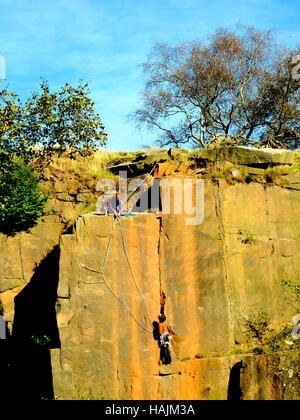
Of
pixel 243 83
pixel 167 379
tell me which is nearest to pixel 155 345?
pixel 167 379

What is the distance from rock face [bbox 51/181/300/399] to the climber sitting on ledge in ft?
1.15

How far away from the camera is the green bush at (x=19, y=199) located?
45.8ft

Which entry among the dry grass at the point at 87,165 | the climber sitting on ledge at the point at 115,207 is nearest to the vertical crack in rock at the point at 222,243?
the climber sitting on ledge at the point at 115,207

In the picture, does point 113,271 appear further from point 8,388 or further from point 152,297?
point 8,388

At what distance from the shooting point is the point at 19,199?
14.0 m

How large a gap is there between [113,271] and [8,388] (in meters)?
5.56

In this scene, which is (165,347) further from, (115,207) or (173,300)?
(115,207)

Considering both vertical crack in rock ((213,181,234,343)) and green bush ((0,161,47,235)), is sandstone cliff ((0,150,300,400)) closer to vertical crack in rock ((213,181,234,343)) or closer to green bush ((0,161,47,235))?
vertical crack in rock ((213,181,234,343))

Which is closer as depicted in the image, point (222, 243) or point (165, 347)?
point (165, 347)

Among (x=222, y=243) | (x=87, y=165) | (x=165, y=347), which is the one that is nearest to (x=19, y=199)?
(x=87, y=165)

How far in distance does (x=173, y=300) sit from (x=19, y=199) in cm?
591

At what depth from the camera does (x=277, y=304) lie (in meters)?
12.4

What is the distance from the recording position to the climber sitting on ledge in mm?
11422

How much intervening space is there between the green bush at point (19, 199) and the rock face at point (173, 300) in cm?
381
